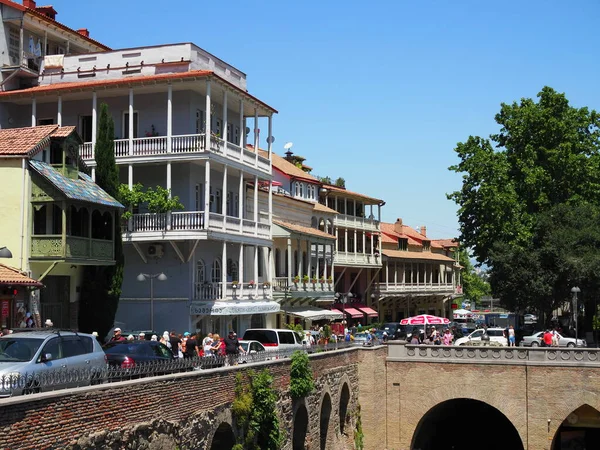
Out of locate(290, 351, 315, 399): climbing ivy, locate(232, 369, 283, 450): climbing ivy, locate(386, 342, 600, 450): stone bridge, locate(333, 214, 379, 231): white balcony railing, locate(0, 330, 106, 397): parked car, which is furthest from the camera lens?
locate(333, 214, 379, 231): white balcony railing

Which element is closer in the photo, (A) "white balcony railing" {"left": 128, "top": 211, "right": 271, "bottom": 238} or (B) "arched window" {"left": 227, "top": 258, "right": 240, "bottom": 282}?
(A) "white balcony railing" {"left": 128, "top": 211, "right": 271, "bottom": 238}

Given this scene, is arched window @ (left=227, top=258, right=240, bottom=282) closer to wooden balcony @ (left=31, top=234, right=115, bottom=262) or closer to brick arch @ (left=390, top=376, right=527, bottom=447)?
brick arch @ (left=390, top=376, right=527, bottom=447)

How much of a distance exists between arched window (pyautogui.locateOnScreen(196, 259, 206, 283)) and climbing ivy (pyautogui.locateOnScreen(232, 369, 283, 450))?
12.2 m

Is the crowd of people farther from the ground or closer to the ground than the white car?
farther from the ground

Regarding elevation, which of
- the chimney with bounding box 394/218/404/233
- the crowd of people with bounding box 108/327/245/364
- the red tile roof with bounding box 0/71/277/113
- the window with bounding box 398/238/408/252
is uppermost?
the red tile roof with bounding box 0/71/277/113

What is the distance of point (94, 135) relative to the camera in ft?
126

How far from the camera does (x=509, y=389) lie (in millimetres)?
39906

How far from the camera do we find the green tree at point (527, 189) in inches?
2143

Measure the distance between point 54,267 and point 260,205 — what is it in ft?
60.1

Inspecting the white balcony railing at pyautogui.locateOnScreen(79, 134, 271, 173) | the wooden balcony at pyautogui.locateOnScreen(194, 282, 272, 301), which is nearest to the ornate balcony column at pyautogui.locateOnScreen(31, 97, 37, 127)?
the white balcony railing at pyautogui.locateOnScreen(79, 134, 271, 173)

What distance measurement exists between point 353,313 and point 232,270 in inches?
992

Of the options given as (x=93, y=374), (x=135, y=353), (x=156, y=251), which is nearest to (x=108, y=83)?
(x=156, y=251)

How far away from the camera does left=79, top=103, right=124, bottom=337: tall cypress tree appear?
1324 inches

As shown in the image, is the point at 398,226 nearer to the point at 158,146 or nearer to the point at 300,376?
the point at 158,146
